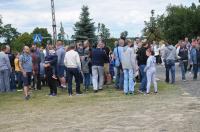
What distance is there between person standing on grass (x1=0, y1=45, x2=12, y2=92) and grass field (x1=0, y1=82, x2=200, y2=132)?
8.03 feet

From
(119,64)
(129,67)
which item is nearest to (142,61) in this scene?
(119,64)

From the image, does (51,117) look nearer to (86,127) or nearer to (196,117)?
(86,127)

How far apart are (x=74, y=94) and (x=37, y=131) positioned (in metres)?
8.46

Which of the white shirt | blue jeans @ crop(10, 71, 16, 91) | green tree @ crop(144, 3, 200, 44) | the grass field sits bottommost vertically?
the grass field

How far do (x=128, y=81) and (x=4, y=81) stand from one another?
20.7 feet

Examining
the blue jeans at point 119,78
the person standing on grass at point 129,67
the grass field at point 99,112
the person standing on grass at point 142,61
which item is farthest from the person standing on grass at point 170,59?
the person standing on grass at point 129,67

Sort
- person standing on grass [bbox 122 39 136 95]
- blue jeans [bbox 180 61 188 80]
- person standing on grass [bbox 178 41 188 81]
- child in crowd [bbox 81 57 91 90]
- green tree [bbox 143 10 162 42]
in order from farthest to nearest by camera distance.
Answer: green tree [bbox 143 10 162 42]
person standing on grass [bbox 178 41 188 81]
blue jeans [bbox 180 61 188 80]
child in crowd [bbox 81 57 91 90]
person standing on grass [bbox 122 39 136 95]

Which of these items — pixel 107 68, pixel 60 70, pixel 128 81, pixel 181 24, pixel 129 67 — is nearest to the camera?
pixel 129 67

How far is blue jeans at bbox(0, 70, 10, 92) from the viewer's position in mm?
22969

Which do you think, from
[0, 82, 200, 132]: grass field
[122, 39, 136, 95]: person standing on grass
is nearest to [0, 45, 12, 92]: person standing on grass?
[0, 82, 200, 132]: grass field

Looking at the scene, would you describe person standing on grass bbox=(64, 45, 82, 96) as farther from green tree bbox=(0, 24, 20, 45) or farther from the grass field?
green tree bbox=(0, 24, 20, 45)

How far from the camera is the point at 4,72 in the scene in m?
22.9

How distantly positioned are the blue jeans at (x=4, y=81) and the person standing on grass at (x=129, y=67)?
5931 mm

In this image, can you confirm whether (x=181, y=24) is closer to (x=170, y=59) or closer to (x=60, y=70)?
(x=170, y=59)
